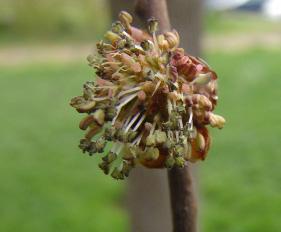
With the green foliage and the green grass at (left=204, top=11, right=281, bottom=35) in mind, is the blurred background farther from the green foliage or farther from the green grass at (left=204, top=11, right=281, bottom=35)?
the green grass at (left=204, top=11, right=281, bottom=35)

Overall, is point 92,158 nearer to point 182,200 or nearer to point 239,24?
point 182,200

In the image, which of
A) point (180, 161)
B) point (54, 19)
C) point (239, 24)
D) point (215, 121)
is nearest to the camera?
point (180, 161)

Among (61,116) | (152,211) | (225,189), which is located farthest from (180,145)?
(61,116)

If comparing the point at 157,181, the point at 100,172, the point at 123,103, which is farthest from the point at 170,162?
the point at 100,172

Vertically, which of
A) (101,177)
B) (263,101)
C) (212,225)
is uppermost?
(263,101)

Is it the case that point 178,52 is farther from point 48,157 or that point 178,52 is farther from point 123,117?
point 48,157

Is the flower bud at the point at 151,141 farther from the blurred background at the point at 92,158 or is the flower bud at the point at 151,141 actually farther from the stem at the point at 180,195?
the blurred background at the point at 92,158

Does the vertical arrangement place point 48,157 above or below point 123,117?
above
